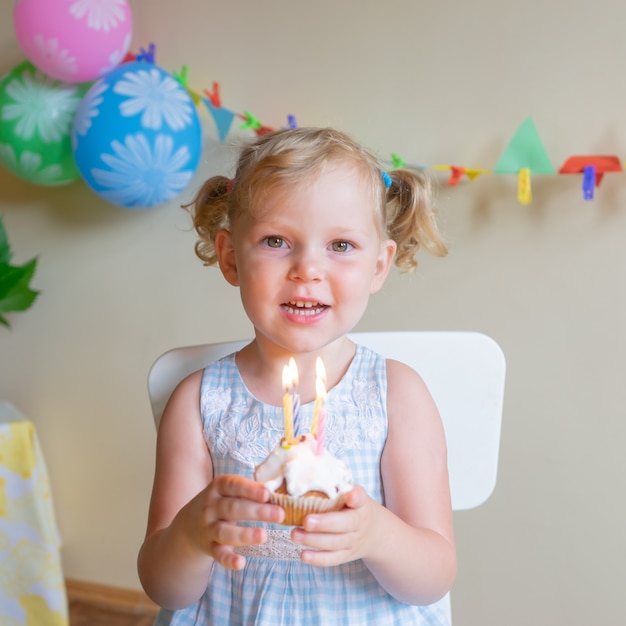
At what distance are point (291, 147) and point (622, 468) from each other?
1.15 meters

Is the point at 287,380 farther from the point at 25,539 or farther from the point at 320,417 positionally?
the point at 25,539

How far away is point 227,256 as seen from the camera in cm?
114

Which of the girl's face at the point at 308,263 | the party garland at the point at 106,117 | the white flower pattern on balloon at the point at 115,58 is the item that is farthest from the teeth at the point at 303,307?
the white flower pattern on balloon at the point at 115,58

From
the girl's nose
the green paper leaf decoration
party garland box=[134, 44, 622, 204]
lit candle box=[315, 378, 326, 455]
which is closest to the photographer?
lit candle box=[315, 378, 326, 455]

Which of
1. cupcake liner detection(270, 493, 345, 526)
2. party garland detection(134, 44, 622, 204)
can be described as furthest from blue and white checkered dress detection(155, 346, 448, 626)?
party garland detection(134, 44, 622, 204)

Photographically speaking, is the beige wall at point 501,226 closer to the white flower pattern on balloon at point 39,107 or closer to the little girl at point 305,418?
the white flower pattern on balloon at point 39,107

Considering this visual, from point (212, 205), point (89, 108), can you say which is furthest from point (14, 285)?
point (212, 205)

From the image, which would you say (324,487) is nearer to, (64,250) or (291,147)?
(291,147)

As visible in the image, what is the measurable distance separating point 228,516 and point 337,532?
0.34 ft

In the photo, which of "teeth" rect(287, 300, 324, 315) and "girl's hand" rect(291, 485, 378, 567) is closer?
"girl's hand" rect(291, 485, 378, 567)

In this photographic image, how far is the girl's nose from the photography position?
3.22ft

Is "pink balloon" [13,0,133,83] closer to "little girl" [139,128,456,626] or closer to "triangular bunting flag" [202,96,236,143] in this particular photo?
"triangular bunting flag" [202,96,236,143]

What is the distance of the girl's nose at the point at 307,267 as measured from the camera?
0.98 meters

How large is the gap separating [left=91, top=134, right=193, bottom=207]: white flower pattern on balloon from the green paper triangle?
734mm
